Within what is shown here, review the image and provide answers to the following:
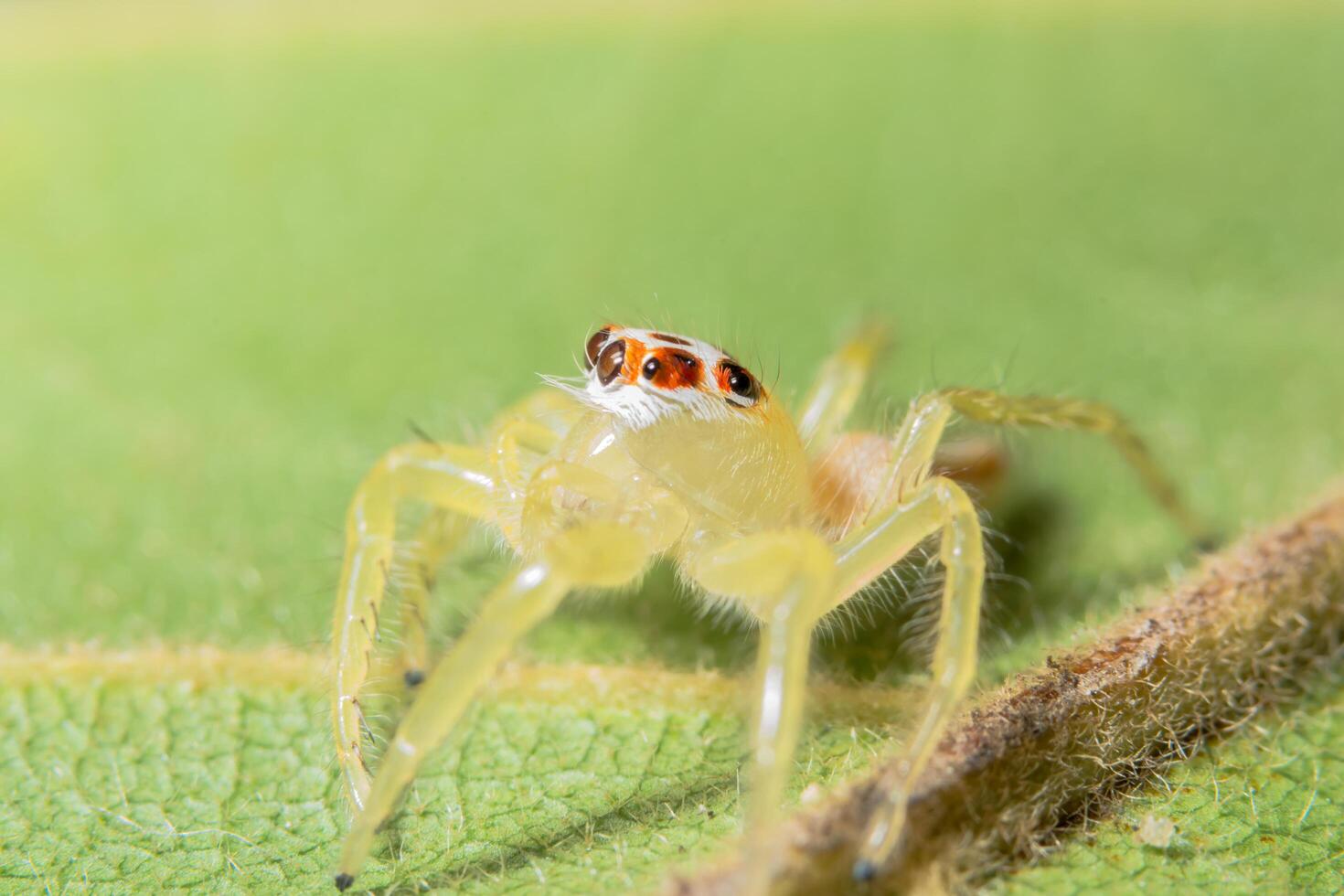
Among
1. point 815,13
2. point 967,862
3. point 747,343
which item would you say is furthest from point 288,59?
point 967,862

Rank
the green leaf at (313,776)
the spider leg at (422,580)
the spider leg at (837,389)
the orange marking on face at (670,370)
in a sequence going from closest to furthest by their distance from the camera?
the green leaf at (313,776), the orange marking on face at (670,370), the spider leg at (422,580), the spider leg at (837,389)

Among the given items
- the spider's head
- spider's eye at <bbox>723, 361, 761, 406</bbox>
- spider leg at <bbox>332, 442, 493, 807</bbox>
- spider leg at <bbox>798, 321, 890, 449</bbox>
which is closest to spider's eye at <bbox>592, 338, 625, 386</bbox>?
the spider's head

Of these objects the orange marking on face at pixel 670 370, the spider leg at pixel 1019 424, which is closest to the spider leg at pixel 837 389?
the spider leg at pixel 1019 424

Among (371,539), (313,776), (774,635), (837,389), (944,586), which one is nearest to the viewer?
(774,635)

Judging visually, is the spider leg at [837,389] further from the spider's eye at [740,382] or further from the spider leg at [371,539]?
the spider leg at [371,539]

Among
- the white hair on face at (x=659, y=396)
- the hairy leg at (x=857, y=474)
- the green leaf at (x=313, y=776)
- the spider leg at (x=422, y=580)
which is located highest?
the white hair on face at (x=659, y=396)

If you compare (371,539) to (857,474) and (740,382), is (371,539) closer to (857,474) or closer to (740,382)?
(740,382)

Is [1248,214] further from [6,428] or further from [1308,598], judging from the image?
[6,428]

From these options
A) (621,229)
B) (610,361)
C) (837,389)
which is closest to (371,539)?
(610,361)
